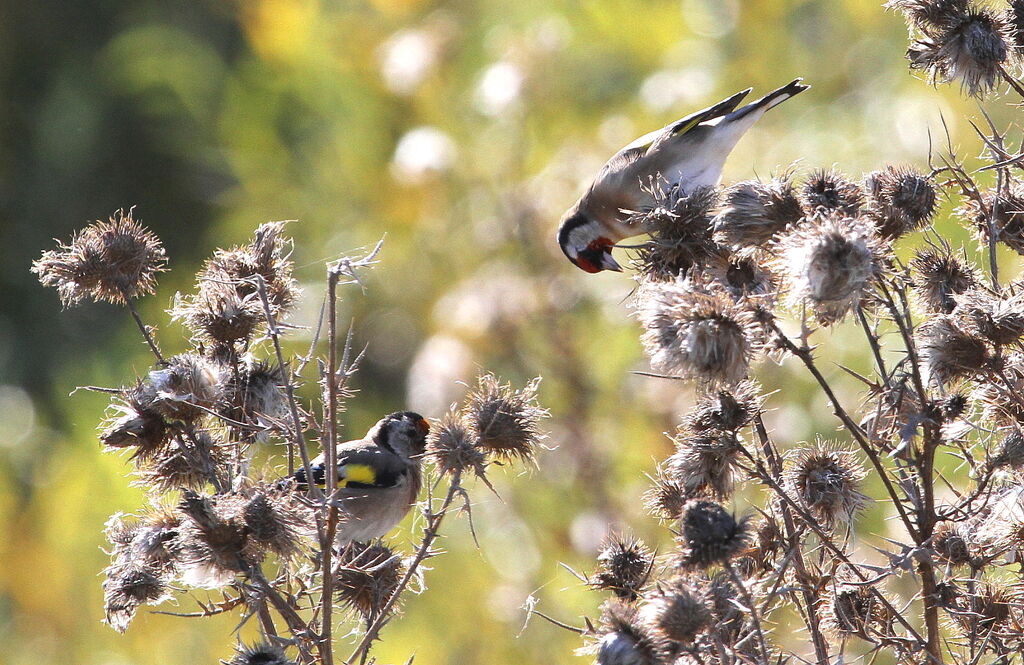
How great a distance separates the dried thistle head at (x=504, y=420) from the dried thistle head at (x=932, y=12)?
0.84m

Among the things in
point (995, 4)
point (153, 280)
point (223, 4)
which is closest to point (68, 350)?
point (223, 4)

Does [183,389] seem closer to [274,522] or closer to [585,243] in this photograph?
[274,522]

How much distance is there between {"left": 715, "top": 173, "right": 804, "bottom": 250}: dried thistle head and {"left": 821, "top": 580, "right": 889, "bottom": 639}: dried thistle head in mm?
497

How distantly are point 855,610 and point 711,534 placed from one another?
0.39 metres

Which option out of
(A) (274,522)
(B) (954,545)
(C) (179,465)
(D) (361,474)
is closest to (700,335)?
(B) (954,545)

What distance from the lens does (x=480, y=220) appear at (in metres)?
5.27

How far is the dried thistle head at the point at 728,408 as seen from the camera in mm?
1530

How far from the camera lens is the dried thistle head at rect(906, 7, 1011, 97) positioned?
169 centimetres

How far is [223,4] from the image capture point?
9.96m

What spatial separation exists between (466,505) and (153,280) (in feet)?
2.40

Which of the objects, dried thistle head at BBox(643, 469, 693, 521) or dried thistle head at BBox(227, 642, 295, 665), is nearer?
dried thistle head at BBox(227, 642, 295, 665)

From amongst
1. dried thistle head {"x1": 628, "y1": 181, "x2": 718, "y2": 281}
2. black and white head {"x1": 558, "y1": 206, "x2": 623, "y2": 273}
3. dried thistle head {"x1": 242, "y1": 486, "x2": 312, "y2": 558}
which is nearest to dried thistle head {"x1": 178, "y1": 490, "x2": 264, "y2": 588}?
dried thistle head {"x1": 242, "y1": 486, "x2": 312, "y2": 558}

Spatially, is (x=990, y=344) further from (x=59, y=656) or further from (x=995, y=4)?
(x=59, y=656)

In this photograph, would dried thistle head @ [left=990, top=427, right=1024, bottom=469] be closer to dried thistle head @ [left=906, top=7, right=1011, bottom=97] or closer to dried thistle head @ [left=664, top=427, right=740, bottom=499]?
dried thistle head @ [left=664, top=427, right=740, bottom=499]
